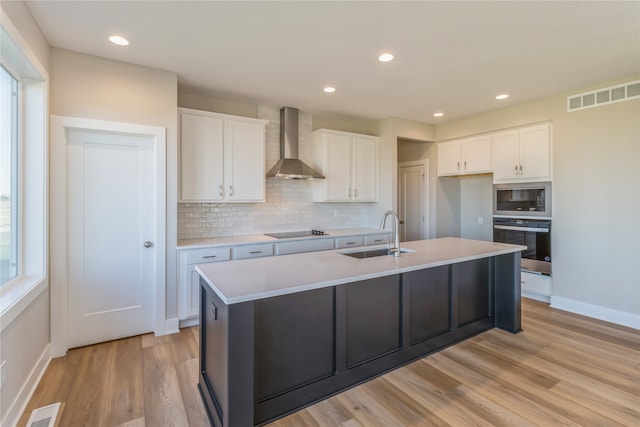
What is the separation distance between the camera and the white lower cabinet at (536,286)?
4094mm

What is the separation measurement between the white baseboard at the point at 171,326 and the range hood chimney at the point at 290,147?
2.13 m

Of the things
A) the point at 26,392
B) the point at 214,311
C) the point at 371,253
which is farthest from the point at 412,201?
the point at 26,392

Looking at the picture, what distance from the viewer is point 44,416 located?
1962 millimetres

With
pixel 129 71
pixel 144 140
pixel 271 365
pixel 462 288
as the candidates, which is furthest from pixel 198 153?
pixel 462 288

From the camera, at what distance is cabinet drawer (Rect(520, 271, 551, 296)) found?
409 centimetres

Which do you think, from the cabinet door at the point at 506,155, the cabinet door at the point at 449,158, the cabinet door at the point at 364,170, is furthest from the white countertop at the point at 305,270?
the cabinet door at the point at 449,158

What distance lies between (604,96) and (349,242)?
347cm

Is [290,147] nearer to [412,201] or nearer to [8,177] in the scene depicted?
[412,201]

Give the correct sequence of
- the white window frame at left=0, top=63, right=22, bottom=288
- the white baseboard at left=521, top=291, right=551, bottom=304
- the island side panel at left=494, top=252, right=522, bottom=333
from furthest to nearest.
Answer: the white baseboard at left=521, top=291, right=551, bottom=304, the island side panel at left=494, top=252, right=522, bottom=333, the white window frame at left=0, top=63, right=22, bottom=288

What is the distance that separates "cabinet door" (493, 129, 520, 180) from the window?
213 inches

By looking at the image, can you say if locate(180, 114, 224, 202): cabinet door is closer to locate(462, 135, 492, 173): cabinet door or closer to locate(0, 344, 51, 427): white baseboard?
locate(0, 344, 51, 427): white baseboard

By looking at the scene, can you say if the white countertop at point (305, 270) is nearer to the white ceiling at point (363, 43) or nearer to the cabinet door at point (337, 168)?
the white ceiling at point (363, 43)

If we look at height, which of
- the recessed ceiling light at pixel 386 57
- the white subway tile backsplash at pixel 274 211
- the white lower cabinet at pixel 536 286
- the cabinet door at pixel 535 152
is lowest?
the white lower cabinet at pixel 536 286

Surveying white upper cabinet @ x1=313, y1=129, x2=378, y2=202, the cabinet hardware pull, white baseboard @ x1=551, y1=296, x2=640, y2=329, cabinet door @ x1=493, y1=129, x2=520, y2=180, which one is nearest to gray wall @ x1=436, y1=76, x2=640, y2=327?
white baseboard @ x1=551, y1=296, x2=640, y2=329
